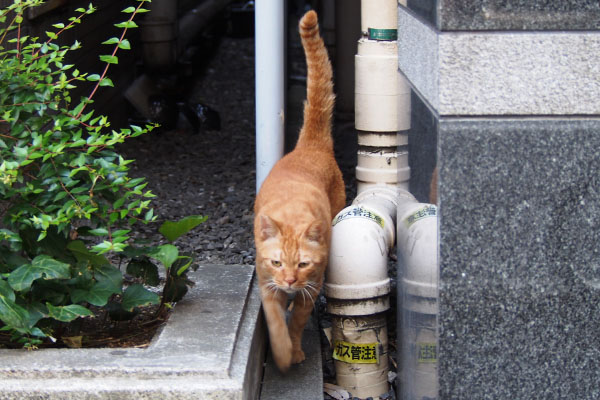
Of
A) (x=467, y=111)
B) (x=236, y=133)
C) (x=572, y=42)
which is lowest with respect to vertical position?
(x=236, y=133)

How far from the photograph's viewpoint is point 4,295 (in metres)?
2.85

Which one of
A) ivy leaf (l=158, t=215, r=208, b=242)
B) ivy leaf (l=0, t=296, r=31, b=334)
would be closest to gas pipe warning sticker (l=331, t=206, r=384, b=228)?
ivy leaf (l=158, t=215, r=208, b=242)

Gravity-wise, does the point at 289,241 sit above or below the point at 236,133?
above

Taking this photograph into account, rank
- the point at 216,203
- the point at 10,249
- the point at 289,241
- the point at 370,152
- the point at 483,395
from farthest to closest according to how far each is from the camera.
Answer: the point at 216,203
the point at 370,152
the point at 289,241
the point at 10,249
the point at 483,395

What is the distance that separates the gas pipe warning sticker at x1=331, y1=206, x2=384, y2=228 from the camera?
3730mm

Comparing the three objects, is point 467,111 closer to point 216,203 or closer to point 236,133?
point 216,203

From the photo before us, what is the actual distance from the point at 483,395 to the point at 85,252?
1.51 metres

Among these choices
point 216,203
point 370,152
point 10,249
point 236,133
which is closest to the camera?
point 10,249

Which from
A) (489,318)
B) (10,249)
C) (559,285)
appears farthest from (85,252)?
(559,285)

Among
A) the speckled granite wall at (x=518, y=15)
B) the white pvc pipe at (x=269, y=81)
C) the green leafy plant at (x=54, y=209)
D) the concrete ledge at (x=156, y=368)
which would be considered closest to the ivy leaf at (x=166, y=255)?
the green leafy plant at (x=54, y=209)

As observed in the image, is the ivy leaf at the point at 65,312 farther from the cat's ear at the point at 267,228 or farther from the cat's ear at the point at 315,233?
the cat's ear at the point at 315,233

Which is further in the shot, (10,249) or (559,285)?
(10,249)

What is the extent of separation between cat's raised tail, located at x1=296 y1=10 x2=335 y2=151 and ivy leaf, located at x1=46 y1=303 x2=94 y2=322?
5.99 ft

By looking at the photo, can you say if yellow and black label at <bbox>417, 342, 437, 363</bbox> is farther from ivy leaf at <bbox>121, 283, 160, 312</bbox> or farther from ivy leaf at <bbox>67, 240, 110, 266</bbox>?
ivy leaf at <bbox>67, 240, 110, 266</bbox>
